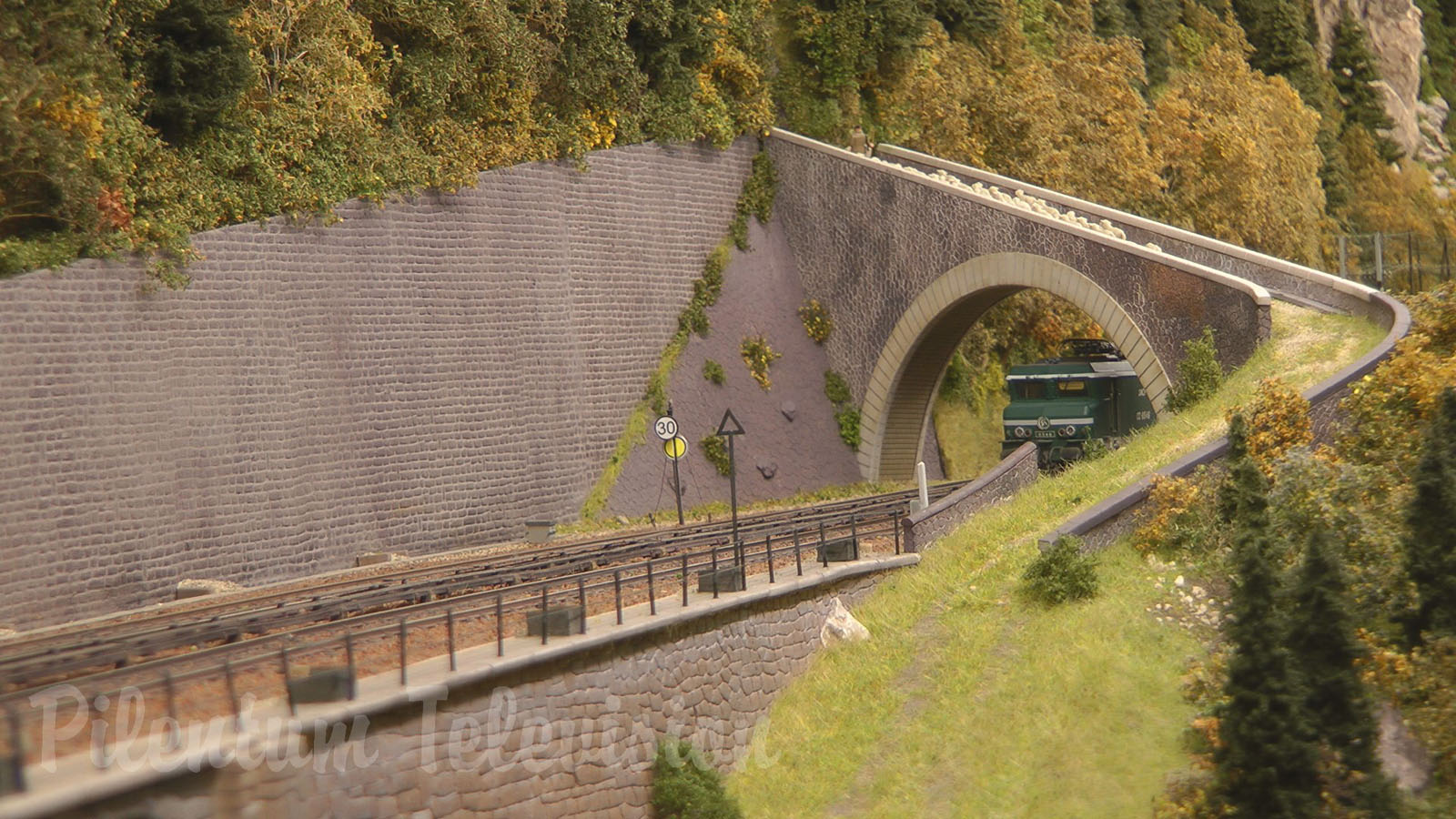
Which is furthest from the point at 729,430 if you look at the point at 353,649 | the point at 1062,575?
the point at 353,649

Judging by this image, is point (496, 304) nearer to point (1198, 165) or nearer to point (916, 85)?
point (916, 85)

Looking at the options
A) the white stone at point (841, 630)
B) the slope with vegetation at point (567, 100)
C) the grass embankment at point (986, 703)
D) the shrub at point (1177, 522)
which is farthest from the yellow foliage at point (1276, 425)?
the slope with vegetation at point (567, 100)

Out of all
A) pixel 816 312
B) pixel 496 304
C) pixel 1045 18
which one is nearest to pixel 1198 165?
pixel 1045 18

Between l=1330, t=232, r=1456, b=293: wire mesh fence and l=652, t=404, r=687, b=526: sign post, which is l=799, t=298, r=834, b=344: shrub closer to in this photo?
l=652, t=404, r=687, b=526: sign post

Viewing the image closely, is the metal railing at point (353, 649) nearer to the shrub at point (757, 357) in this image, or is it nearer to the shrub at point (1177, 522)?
the shrub at point (1177, 522)

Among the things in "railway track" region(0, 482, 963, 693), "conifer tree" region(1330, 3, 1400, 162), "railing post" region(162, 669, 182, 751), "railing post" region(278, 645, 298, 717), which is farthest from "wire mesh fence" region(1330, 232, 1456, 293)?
"railing post" region(162, 669, 182, 751)

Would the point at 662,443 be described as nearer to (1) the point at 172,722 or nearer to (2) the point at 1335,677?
(2) the point at 1335,677
